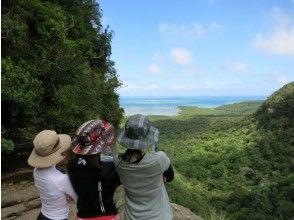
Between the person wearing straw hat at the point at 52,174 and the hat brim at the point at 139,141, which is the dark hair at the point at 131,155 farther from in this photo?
the person wearing straw hat at the point at 52,174

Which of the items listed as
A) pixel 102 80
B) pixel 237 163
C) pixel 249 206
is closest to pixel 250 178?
pixel 237 163

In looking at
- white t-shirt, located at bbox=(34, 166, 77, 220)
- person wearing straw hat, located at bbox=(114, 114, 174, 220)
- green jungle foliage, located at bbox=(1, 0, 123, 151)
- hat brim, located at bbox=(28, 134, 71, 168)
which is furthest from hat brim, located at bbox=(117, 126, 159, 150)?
green jungle foliage, located at bbox=(1, 0, 123, 151)

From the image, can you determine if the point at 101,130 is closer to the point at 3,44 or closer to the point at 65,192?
the point at 65,192

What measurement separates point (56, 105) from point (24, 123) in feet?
5.14

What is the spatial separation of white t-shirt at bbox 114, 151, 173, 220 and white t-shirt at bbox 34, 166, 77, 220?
0.52m

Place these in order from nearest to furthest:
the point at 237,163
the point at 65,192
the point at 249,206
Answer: the point at 65,192
the point at 249,206
the point at 237,163

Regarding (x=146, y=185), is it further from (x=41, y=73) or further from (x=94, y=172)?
(x=41, y=73)

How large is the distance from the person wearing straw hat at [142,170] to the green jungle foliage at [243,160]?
130 feet

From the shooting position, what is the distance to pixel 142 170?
3.87m

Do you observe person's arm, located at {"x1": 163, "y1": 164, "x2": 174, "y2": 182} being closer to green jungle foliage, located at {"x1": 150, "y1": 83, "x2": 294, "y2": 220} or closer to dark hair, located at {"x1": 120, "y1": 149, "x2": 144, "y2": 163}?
dark hair, located at {"x1": 120, "y1": 149, "x2": 144, "y2": 163}

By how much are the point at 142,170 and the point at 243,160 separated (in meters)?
81.2

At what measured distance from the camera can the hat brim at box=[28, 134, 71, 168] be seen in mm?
4055

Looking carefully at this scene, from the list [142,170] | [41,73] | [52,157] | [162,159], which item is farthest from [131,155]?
[41,73]

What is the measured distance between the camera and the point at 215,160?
8575 centimetres
